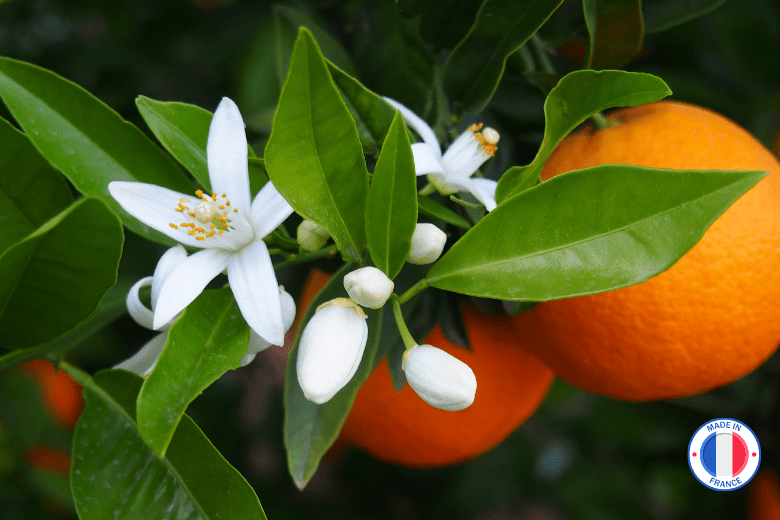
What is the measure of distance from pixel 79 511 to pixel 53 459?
914 millimetres

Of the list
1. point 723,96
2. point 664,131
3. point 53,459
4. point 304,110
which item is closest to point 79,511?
point 304,110

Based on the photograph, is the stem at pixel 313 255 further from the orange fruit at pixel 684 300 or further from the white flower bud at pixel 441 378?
the orange fruit at pixel 684 300

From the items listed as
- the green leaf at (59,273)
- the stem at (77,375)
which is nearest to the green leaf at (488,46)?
the green leaf at (59,273)

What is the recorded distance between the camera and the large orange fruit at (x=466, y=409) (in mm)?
773

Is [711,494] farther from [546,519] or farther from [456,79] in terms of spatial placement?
[456,79]

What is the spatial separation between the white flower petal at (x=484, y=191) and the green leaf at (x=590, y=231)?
42 mm

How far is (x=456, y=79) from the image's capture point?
2.26 ft

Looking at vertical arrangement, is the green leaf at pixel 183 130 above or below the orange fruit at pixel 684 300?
above

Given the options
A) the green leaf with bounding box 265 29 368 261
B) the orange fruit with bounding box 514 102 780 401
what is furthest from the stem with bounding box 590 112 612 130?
the green leaf with bounding box 265 29 368 261

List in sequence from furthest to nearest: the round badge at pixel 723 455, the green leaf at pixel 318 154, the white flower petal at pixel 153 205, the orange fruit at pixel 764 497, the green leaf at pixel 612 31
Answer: the orange fruit at pixel 764 497
the round badge at pixel 723 455
the green leaf at pixel 612 31
the white flower petal at pixel 153 205
the green leaf at pixel 318 154

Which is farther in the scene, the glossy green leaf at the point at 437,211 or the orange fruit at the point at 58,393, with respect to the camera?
the orange fruit at the point at 58,393

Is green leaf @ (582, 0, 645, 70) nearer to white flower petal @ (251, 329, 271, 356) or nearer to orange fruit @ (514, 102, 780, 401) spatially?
orange fruit @ (514, 102, 780, 401)

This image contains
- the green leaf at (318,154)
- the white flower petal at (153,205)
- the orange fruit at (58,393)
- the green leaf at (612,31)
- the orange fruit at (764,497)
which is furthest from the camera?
the orange fruit at (58,393)

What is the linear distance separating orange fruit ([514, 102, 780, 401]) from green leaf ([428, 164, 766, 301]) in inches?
7.1
